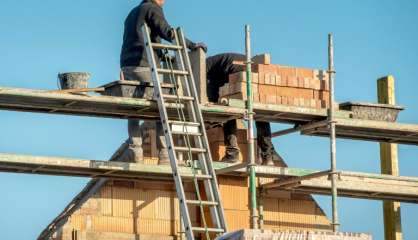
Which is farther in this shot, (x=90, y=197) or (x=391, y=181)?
(x=391, y=181)

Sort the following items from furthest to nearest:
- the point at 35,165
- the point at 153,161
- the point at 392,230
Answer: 1. the point at 392,230
2. the point at 153,161
3. the point at 35,165

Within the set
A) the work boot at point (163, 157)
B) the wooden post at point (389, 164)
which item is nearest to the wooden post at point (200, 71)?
the work boot at point (163, 157)

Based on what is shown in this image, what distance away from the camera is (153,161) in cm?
2367

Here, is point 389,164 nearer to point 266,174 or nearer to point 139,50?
point 266,174

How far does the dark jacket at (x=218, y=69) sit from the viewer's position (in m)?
24.1

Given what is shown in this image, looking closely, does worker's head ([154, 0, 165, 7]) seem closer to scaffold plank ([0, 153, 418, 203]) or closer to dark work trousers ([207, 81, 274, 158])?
dark work trousers ([207, 81, 274, 158])

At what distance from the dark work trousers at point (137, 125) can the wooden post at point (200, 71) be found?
0.75 m

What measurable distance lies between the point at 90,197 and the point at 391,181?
193 inches

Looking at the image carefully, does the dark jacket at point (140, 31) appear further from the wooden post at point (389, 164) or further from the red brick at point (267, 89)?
the wooden post at point (389, 164)

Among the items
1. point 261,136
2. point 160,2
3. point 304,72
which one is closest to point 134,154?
point 261,136

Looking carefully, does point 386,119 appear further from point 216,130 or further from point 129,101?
point 129,101

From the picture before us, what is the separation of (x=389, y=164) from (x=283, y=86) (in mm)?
3845

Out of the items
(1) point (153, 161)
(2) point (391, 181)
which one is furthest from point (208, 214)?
(2) point (391, 181)

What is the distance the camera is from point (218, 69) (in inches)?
955
